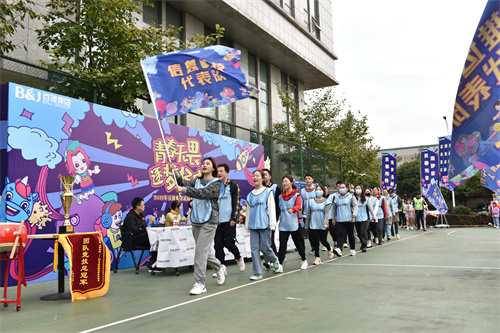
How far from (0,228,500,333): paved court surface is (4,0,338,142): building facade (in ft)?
22.2

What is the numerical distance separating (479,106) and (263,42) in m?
20.7

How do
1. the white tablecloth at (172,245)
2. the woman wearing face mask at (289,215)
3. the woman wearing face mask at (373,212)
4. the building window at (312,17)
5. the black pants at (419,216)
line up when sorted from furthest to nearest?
the building window at (312,17)
the black pants at (419,216)
the woman wearing face mask at (373,212)
the woman wearing face mask at (289,215)
the white tablecloth at (172,245)

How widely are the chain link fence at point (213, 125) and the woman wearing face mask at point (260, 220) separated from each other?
438cm

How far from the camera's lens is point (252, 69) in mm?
Answer: 25000

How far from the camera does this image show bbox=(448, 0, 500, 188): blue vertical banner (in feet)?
13.6

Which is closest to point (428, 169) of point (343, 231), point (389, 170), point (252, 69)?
point (389, 170)

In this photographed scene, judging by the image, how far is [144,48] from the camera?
36.2 ft

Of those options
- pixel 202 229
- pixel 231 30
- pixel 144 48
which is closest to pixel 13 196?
pixel 202 229

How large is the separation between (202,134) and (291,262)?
4621 mm

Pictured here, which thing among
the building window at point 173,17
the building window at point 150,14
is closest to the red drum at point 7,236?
the building window at point 150,14

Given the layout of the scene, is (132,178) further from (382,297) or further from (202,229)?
(382,297)

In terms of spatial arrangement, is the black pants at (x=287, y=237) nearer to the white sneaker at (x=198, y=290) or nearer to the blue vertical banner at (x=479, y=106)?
the white sneaker at (x=198, y=290)

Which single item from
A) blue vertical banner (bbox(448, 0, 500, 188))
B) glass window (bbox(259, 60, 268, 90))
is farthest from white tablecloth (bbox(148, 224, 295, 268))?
glass window (bbox(259, 60, 268, 90))

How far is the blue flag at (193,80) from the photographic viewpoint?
6.87 meters
